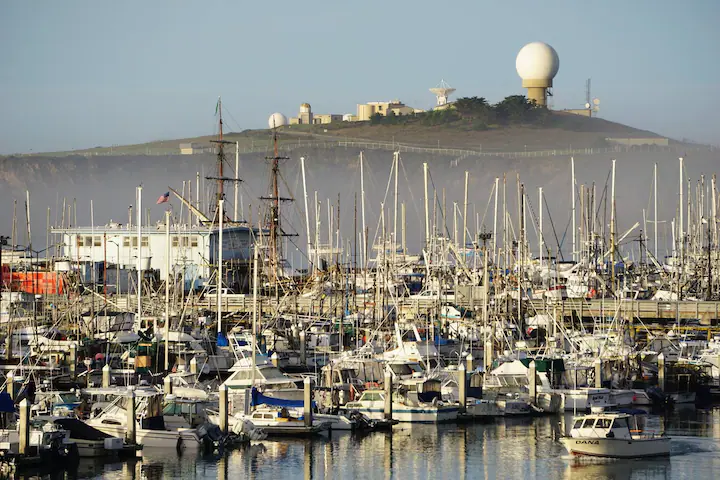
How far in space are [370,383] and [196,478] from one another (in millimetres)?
10826

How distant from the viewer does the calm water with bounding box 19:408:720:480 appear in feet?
102

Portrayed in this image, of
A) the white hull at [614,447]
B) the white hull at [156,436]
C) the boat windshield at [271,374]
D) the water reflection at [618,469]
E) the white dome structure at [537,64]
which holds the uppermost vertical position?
the white dome structure at [537,64]

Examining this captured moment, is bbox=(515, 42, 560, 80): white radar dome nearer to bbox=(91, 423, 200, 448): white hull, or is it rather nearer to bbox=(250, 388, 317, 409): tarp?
bbox=(250, 388, 317, 409): tarp

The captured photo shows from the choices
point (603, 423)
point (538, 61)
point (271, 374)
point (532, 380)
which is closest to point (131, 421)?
point (271, 374)

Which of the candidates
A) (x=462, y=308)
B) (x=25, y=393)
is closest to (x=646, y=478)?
(x=25, y=393)

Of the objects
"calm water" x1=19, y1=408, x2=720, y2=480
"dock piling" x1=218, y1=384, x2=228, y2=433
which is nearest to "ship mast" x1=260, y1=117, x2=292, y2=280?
"calm water" x1=19, y1=408, x2=720, y2=480

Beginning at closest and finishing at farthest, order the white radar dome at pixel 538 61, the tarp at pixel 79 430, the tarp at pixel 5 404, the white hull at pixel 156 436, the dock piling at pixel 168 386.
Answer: the tarp at pixel 5 404, the tarp at pixel 79 430, the white hull at pixel 156 436, the dock piling at pixel 168 386, the white radar dome at pixel 538 61

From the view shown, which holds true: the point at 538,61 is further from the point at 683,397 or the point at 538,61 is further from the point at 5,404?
the point at 5,404

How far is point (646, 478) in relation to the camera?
31.2 meters

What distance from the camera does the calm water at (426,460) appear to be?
3116 cm

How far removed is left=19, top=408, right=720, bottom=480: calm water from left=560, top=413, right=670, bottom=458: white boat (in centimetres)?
27

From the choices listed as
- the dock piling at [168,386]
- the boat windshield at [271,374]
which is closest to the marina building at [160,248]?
the boat windshield at [271,374]

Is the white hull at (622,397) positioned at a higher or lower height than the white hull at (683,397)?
higher

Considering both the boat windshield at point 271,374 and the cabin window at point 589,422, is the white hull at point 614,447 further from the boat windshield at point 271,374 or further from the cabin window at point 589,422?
the boat windshield at point 271,374
